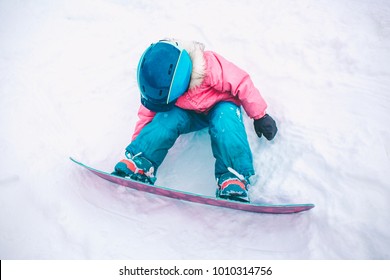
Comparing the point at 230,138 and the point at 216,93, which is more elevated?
the point at 216,93

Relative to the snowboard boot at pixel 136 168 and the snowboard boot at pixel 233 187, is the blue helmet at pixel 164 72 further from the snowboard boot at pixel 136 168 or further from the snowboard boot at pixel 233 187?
the snowboard boot at pixel 233 187

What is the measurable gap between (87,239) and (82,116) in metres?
0.95

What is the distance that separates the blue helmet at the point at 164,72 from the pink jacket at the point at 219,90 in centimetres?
13

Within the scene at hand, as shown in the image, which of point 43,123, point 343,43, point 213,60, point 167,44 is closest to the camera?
point 167,44

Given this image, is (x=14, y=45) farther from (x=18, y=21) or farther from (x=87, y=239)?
(x=87, y=239)

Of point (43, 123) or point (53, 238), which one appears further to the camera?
point (43, 123)

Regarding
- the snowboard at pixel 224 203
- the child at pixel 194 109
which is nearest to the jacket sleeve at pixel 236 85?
the child at pixel 194 109

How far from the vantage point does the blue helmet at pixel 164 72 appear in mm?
1401

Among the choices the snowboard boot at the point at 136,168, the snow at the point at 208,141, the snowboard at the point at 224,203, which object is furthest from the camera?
the snowboard boot at the point at 136,168

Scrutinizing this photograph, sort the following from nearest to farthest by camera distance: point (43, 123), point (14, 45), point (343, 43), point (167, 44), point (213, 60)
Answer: point (167, 44)
point (213, 60)
point (343, 43)
point (43, 123)
point (14, 45)

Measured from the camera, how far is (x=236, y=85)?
1.62 m

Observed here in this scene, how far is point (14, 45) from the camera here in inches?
104
